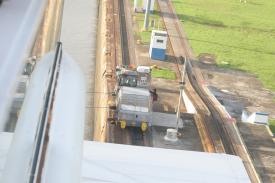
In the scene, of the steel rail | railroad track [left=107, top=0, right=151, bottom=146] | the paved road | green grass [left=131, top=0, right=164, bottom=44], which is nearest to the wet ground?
railroad track [left=107, top=0, right=151, bottom=146]

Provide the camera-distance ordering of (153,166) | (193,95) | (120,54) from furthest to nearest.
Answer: (120,54), (193,95), (153,166)

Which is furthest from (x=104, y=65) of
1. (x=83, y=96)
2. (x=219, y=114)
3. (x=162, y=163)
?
(x=83, y=96)

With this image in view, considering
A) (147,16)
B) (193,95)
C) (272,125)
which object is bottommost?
(272,125)

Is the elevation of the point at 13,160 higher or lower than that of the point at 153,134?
higher

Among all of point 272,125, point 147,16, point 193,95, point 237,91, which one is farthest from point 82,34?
point 272,125

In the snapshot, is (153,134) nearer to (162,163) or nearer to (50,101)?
(162,163)

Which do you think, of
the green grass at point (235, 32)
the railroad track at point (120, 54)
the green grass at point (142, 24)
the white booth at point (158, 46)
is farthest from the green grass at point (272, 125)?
the green grass at point (142, 24)

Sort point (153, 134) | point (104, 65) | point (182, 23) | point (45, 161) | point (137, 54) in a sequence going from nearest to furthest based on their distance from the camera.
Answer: point (45, 161)
point (153, 134)
point (104, 65)
point (137, 54)
point (182, 23)

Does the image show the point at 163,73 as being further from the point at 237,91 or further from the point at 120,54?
the point at 237,91
